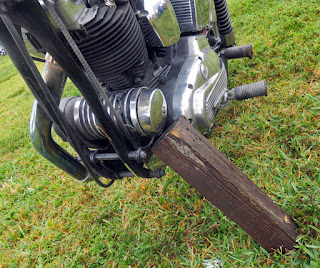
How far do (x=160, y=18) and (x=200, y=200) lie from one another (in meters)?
1.04

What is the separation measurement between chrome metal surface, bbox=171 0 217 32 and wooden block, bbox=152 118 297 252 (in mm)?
856

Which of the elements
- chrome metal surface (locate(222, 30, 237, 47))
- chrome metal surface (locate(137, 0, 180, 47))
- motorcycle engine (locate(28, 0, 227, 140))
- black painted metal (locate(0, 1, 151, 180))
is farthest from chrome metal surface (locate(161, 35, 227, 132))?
chrome metal surface (locate(222, 30, 237, 47))

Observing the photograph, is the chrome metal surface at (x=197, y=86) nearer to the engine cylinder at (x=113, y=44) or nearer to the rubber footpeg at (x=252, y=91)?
the rubber footpeg at (x=252, y=91)

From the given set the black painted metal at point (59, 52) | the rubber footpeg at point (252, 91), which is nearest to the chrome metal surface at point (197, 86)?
the rubber footpeg at point (252, 91)

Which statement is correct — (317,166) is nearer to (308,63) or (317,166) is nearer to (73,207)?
(308,63)

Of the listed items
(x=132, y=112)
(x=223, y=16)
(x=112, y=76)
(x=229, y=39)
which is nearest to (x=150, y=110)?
(x=132, y=112)

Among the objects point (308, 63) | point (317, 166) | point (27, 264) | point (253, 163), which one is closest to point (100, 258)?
point (27, 264)

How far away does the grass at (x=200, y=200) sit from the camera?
1.41 m

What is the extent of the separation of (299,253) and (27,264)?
153cm

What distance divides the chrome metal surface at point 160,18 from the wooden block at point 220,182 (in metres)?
0.51

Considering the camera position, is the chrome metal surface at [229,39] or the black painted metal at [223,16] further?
the chrome metal surface at [229,39]

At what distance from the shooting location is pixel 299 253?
1.21 m

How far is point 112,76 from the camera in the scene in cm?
135

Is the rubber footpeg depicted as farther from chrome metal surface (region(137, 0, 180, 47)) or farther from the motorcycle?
chrome metal surface (region(137, 0, 180, 47))
